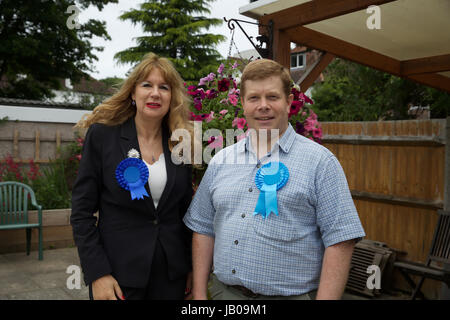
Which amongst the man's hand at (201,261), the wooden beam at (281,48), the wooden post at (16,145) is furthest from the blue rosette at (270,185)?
the wooden post at (16,145)

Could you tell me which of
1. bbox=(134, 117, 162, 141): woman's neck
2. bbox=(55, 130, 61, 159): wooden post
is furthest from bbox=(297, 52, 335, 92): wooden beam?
bbox=(55, 130, 61, 159): wooden post

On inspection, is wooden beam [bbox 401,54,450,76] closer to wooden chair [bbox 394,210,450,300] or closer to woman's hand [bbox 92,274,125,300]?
wooden chair [bbox 394,210,450,300]

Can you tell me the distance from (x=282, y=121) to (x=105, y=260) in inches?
39.5

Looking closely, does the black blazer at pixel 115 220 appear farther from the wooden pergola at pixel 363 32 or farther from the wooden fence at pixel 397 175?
the wooden fence at pixel 397 175

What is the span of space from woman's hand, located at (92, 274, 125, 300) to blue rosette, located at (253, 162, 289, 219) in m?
0.73

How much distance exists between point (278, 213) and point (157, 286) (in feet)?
2.44

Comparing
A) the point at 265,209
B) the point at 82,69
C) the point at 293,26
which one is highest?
the point at 82,69

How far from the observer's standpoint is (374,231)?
5719 millimetres

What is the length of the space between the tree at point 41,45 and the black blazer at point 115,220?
14.9 m

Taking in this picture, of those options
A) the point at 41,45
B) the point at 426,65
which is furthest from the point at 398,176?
the point at 41,45

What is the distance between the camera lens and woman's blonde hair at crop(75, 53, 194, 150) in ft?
6.81

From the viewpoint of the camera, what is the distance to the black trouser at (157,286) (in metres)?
1.97
